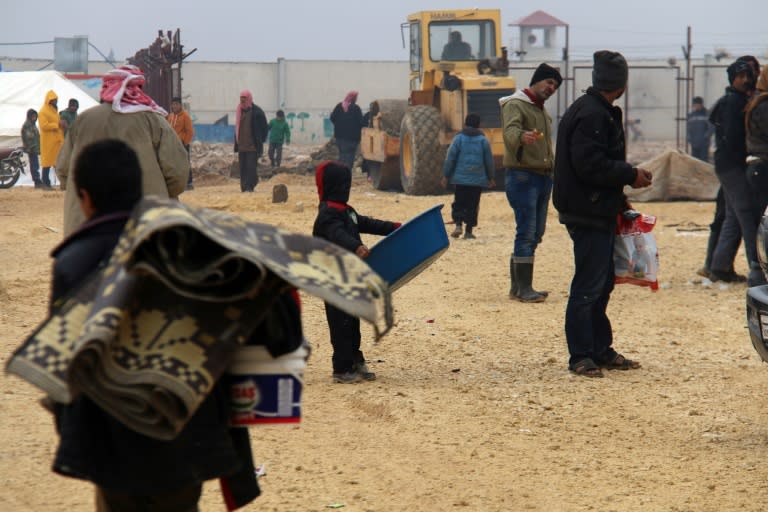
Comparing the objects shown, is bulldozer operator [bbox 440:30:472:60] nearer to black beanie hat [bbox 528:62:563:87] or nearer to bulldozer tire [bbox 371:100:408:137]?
bulldozer tire [bbox 371:100:408:137]

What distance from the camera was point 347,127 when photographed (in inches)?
1019

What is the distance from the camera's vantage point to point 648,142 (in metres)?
44.8

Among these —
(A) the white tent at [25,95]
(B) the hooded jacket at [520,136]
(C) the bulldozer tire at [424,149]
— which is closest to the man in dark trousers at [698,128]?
(C) the bulldozer tire at [424,149]

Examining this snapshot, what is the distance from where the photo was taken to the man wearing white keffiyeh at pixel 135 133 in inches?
270

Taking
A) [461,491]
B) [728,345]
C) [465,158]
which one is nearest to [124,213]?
[461,491]

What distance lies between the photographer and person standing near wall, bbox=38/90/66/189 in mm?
24377

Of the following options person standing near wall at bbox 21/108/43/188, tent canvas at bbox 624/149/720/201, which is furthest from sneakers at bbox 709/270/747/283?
person standing near wall at bbox 21/108/43/188

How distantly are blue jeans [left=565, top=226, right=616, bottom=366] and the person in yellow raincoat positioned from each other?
18.7m

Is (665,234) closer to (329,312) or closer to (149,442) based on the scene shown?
(329,312)

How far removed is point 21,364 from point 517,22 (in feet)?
276

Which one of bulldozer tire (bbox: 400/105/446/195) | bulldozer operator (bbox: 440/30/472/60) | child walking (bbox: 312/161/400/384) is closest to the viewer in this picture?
child walking (bbox: 312/161/400/384)

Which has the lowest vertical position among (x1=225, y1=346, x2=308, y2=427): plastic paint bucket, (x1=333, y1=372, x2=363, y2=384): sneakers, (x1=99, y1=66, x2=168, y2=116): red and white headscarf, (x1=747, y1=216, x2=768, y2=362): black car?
(x1=333, y1=372, x2=363, y2=384): sneakers

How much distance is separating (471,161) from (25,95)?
17276 mm

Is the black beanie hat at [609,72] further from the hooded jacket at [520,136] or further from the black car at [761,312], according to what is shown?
the hooded jacket at [520,136]
